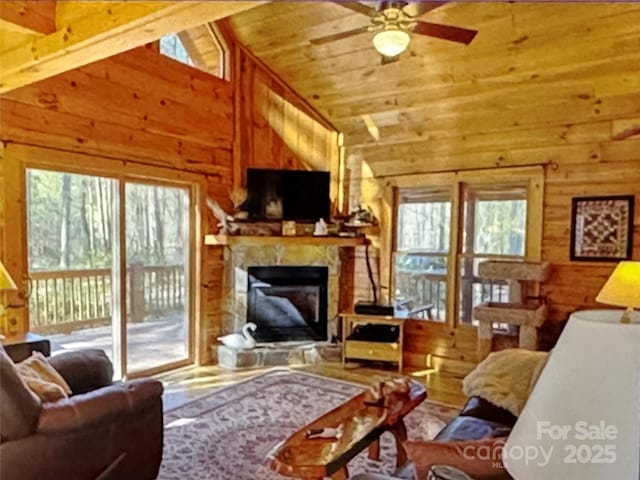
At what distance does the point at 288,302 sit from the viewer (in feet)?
18.7

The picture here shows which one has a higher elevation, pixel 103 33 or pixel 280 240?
pixel 103 33

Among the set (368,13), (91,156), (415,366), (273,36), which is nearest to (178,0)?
(368,13)

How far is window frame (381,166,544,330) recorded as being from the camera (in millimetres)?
4832

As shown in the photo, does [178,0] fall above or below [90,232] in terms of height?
above

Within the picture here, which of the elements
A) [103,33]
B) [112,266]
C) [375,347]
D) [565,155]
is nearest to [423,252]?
[375,347]

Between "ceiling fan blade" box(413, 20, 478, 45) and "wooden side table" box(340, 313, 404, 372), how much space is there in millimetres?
2886

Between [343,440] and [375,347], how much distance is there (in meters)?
2.94

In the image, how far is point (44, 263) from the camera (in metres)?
4.03

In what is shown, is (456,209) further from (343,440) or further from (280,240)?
(343,440)

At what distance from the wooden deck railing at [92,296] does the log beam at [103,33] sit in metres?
1.97

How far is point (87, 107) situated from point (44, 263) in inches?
53.8

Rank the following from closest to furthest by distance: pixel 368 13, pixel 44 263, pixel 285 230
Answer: pixel 368 13, pixel 44 263, pixel 285 230

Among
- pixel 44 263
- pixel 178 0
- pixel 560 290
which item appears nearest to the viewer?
pixel 178 0

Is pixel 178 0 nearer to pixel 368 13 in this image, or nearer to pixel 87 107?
pixel 368 13
